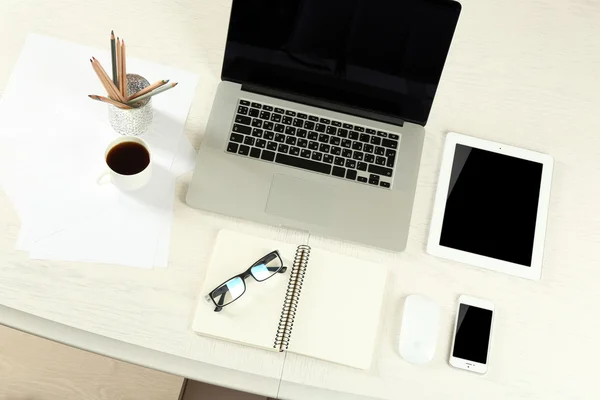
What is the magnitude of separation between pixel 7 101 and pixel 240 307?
21.4 inches

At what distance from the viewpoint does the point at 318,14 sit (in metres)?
0.97

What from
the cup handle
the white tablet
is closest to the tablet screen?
the white tablet

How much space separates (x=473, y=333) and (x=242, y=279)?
1.25 ft

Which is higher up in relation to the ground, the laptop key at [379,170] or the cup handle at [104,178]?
the laptop key at [379,170]

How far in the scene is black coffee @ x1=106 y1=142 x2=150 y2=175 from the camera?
38.3 inches

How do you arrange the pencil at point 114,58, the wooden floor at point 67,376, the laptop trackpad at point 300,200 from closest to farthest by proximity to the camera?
the pencil at point 114,58 < the laptop trackpad at point 300,200 < the wooden floor at point 67,376

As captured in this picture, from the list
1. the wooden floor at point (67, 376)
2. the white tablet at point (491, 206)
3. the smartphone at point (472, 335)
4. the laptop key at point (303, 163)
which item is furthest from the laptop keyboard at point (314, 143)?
the wooden floor at point (67, 376)

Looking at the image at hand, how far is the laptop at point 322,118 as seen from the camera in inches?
38.1

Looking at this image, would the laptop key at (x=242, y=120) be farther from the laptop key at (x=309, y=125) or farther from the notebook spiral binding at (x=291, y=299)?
the notebook spiral binding at (x=291, y=299)

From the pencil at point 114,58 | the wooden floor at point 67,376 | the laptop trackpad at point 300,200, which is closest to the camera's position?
the pencil at point 114,58

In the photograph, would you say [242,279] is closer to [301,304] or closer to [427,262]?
[301,304]

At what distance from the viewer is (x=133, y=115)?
99 centimetres

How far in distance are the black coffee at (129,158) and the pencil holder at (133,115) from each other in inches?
1.9

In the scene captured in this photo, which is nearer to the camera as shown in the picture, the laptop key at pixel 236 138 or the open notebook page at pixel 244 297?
the open notebook page at pixel 244 297
